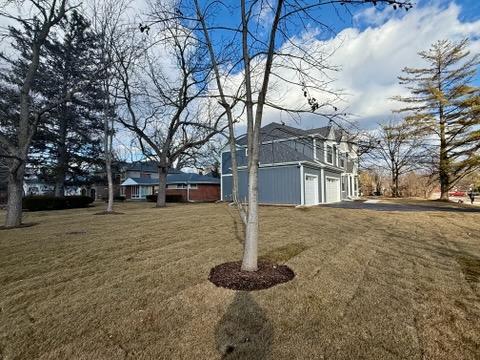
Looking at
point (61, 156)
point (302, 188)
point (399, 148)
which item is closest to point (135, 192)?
point (61, 156)

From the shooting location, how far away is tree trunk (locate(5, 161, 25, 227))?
9.42 meters

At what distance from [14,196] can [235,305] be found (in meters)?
10.3

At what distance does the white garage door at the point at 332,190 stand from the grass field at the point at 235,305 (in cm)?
1457

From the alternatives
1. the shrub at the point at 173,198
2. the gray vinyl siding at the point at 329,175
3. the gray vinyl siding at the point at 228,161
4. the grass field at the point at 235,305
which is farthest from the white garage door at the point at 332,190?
the shrub at the point at 173,198

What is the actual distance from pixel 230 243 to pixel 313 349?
402 cm

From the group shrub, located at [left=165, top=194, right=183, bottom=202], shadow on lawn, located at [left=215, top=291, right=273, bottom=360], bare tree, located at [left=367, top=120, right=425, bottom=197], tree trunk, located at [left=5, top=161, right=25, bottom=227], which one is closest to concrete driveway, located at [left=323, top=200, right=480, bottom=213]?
bare tree, located at [left=367, top=120, right=425, bottom=197]

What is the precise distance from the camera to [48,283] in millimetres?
3822

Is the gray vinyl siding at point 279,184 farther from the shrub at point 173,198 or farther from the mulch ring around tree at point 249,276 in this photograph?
the mulch ring around tree at point 249,276

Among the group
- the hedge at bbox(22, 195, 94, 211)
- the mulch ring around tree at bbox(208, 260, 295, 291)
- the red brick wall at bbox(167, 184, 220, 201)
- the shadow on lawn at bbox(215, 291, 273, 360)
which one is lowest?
the shadow on lawn at bbox(215, 291, 273, 360)

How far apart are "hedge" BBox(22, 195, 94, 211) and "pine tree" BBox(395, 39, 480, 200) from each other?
28.1 meters

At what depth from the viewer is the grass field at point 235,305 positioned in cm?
231

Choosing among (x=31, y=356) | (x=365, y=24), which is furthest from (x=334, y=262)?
(x=31, y=356)

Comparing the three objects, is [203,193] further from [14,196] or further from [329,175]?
[14,196]

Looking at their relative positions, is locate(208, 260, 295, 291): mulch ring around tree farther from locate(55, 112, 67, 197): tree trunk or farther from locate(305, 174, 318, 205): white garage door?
locate(55, 112, 67, 197): tree trunk
